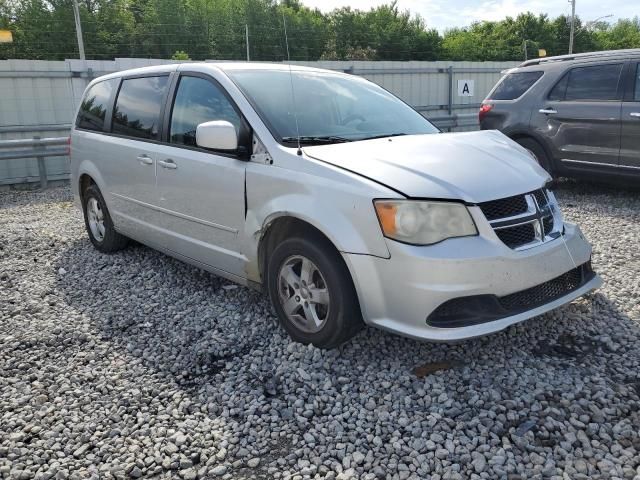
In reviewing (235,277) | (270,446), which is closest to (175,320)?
(235,277)

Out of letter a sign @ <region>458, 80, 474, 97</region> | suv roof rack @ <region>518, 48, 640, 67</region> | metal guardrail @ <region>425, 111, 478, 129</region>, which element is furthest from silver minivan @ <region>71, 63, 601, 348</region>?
letter a sign @ <region>458, 80, 474, 97</region>

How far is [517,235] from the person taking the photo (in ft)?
10.7

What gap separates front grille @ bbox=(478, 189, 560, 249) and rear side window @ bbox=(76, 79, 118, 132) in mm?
3901

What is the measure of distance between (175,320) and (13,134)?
934 centimetres

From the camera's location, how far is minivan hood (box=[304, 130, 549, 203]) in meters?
3.14

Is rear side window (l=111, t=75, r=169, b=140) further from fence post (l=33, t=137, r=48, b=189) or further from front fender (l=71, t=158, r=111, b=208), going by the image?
fence post (l=33, t=137, r=48, b=189)

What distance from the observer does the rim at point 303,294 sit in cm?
347

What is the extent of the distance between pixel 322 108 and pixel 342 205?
1.15 metres

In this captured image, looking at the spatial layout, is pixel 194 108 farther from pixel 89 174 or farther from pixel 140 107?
pixel 89 174

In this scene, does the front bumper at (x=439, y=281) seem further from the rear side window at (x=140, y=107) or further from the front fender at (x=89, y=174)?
the front fender at (x=89, y=174)

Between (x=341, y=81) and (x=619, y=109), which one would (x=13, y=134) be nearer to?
(x=341, y=81)

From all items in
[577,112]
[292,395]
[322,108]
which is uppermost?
[322,108]

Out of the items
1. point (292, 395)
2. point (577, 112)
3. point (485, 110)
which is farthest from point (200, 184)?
point (485, 110)

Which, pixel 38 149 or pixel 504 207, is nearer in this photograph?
pixel 504 207
